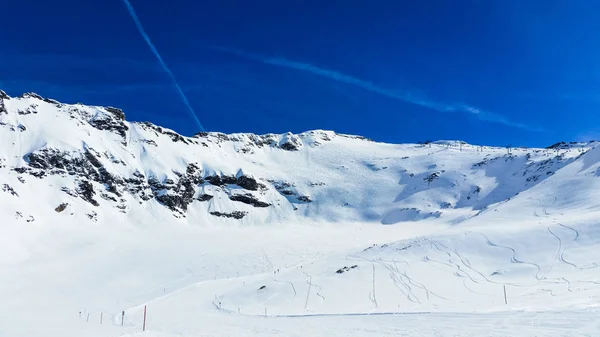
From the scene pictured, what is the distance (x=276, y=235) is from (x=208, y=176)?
38005 millimetres

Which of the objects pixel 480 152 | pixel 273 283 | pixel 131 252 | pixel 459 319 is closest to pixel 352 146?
pixel 480 152

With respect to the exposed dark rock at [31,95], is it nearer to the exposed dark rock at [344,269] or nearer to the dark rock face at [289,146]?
the dark rock face at [289,146]

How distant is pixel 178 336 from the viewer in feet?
65.2

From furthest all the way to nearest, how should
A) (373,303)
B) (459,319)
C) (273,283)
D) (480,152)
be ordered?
1. (480,152)
2. (273,283)
3. (373,303)
4. (459,319)

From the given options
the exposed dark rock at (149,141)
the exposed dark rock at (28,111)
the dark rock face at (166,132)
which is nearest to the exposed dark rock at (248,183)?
the exposed dark rock at (149,141)

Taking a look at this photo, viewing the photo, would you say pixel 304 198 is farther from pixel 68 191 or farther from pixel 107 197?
pixel 68 191

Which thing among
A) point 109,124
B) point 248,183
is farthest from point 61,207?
point 248,183

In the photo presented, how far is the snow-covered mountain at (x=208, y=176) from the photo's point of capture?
3231 inches

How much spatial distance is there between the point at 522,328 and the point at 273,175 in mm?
108644

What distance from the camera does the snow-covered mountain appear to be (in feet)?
269

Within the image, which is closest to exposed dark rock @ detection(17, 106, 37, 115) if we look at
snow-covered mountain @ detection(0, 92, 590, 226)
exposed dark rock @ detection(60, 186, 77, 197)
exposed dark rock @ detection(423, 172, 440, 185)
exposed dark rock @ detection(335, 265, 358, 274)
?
snow-covered mountain @ detection(0, 92, 590, 226)

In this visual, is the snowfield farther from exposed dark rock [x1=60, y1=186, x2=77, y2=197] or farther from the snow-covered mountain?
the snow-covered mountain

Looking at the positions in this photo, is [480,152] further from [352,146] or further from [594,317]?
[594,317]

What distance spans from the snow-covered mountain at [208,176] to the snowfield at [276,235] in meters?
0.46
